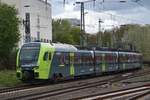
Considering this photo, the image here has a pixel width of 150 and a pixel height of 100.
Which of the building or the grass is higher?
the building

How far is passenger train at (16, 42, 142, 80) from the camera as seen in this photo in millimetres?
34938

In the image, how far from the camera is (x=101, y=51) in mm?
50844

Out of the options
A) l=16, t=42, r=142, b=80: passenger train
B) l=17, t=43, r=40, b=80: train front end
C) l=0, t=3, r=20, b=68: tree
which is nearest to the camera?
l=17, t=43, r=40, b=80: train front end

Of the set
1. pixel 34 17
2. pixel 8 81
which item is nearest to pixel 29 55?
pixel 8 81

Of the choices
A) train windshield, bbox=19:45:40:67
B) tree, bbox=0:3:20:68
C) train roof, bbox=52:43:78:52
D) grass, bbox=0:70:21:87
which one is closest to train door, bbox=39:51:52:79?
train windshield, bbox=19:45:40:67

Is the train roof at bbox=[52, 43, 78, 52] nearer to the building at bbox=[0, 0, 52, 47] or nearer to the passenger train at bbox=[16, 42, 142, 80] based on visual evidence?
the passenger train at bbox=[16, 42, 142, 80]

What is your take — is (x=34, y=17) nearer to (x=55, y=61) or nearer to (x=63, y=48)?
(x=63, y=48)

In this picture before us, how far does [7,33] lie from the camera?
50.1 meters

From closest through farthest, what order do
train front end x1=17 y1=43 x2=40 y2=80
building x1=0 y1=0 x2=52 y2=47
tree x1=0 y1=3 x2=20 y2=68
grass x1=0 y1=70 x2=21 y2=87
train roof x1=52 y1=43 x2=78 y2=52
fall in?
train front end x1=17 y1=43 x2=40 y2=80
grass x1=0 y1=70 x2=21 y2=87
train roof x1=52 y1=43 x2=78 y2=52
tree x1=0 y1=3 x2=20 y2=68
building x1=0 y1=0 x2=52 y2=47

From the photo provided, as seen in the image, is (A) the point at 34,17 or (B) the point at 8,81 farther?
(A) the point at 34,17

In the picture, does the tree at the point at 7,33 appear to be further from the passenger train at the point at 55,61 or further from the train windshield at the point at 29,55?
the train windshield at the point at 29,55

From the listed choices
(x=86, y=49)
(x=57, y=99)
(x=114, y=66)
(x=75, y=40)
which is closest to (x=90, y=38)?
(x=75, y=40)

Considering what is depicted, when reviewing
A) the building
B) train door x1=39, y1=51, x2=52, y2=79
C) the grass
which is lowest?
the grass

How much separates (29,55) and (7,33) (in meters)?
15.3
